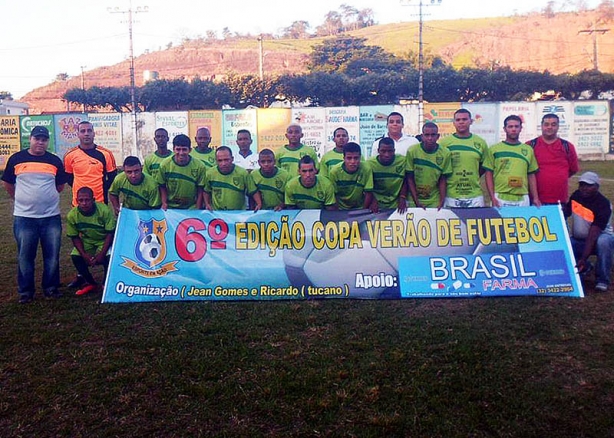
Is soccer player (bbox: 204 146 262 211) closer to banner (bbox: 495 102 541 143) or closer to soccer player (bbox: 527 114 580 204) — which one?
soccer player (bbox: 527 114 580 204)

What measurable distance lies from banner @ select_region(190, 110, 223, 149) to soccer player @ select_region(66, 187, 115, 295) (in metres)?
20.8

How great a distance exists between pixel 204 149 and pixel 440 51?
3421 inches

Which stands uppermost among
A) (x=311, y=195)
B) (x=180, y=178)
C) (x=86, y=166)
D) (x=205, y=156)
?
(x=205, y=156)

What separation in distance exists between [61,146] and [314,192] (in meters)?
24.6

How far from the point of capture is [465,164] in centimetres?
624

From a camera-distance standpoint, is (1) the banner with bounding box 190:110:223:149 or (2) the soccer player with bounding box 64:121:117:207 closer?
(2) the soccer player with bounding box 64:121:117:207

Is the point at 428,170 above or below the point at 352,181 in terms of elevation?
above

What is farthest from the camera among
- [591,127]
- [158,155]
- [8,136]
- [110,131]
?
[110,131]

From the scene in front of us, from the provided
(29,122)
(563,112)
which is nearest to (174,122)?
(29,122)

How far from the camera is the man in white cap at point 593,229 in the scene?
5996mm

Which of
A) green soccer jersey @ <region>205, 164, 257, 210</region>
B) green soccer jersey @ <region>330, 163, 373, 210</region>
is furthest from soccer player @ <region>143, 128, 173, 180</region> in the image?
green soccer jersey @ <region>330, 163, 373, 210</region>

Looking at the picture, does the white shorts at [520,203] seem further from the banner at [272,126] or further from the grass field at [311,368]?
the banner at [272,126]

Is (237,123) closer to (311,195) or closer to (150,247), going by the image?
(311,195)

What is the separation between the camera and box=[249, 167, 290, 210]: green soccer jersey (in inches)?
253
